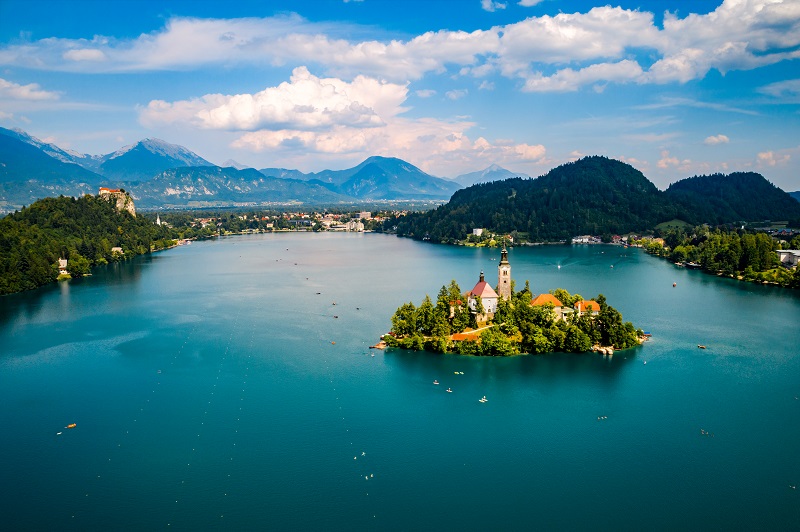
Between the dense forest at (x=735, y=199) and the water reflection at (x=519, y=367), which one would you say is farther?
the dense forest at (x=735, y=199)

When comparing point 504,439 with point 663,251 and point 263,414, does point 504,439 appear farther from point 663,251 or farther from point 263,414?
point 663,251

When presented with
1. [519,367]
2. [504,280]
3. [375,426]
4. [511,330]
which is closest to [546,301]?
[511,330]

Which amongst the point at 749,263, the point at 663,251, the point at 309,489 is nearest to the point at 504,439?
the point at 309,489

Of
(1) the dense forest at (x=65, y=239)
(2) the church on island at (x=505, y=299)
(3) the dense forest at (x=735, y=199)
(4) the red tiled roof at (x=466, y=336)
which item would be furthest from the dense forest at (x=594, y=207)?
(4) the red tiled roof at (x=466, y=336)

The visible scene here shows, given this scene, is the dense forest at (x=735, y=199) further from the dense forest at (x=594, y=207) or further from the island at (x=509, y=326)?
the island at (x=509, y=326)

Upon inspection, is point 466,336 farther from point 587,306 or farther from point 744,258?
point 744,258

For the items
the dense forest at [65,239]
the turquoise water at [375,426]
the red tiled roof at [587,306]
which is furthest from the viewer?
the dense forest at [65,239]
